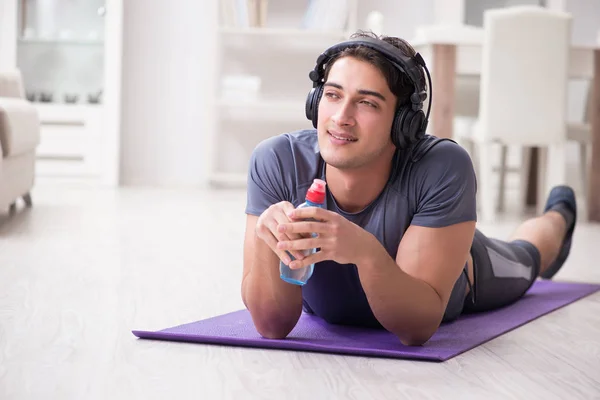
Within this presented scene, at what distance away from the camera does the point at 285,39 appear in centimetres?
556

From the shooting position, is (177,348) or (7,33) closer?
(177,348)

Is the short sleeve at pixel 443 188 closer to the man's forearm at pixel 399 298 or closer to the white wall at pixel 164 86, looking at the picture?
the man's forearm at pixel 399 298

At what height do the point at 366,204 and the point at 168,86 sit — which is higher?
the point at 168,86

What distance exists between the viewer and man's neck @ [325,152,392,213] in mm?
1573

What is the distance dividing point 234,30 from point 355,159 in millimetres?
3932

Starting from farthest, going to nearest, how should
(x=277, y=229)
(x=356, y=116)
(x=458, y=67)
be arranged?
1. (x=458, y=67)
2. (x=356, y=116)
3. (x=277, y=229)

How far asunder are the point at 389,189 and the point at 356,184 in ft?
0.21

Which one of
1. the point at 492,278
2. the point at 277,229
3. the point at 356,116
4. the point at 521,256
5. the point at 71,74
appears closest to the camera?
the point at 277,229

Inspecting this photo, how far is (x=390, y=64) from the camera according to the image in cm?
149

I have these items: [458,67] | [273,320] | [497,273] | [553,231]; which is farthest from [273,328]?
[458,67]

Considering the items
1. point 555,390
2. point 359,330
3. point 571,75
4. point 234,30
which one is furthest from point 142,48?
point 555,390

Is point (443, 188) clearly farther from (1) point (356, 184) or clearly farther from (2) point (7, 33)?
(2) point (7, 33)

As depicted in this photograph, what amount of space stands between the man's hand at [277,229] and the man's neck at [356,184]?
0.71 feet

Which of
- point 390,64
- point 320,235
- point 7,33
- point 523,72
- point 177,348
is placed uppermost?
point 7,33
